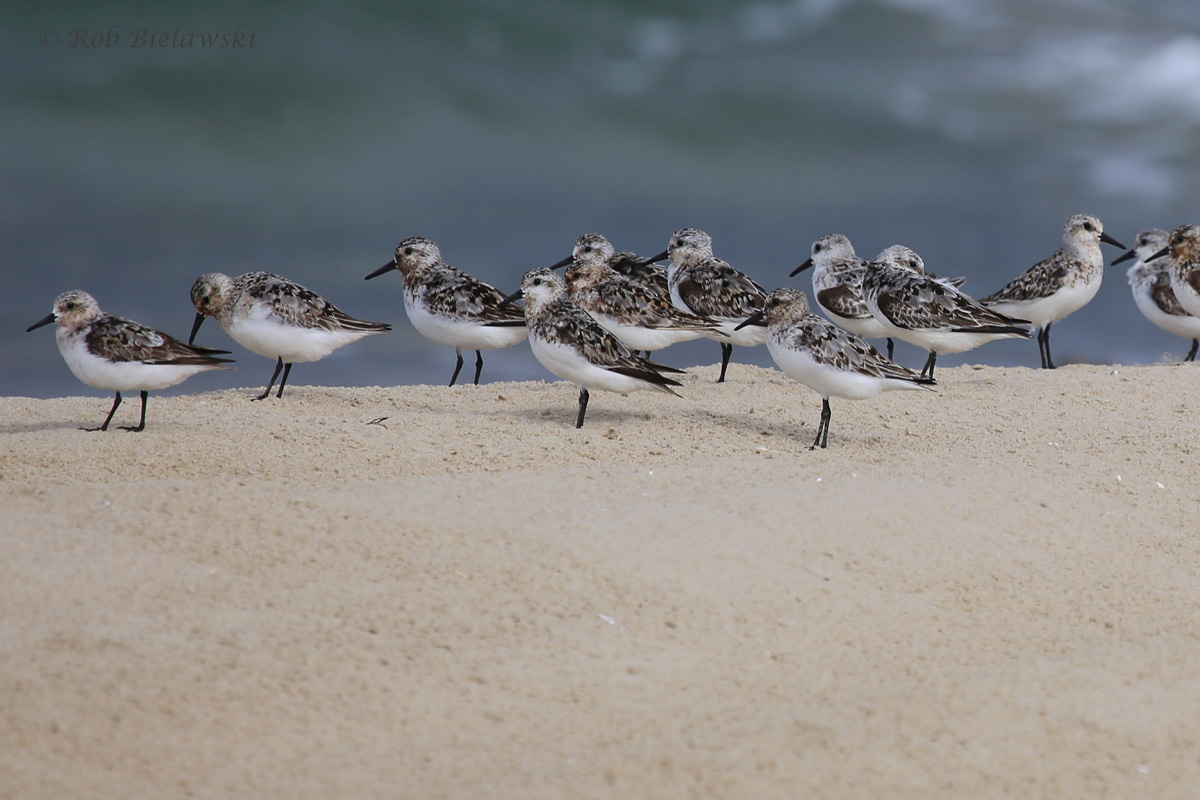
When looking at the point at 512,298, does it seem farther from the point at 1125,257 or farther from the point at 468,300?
the point at 1125,257

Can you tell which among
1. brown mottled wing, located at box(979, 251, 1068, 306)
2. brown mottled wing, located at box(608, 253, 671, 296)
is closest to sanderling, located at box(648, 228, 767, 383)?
brown mottled wing, located at box(608, 253, 671, 296)

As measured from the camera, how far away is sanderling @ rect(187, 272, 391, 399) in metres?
10.5

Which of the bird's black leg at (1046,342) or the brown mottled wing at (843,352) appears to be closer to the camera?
the brown mottled wing at (843,352)

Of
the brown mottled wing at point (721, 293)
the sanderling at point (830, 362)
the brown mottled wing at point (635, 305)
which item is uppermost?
the brown mottled wing at point (721, 293)

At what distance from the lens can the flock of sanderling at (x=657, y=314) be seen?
28.6ft

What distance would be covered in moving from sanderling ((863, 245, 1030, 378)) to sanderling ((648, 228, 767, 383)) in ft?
4.35

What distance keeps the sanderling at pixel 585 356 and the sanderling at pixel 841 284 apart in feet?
11.6

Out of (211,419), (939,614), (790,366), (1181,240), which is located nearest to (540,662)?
(939,614)

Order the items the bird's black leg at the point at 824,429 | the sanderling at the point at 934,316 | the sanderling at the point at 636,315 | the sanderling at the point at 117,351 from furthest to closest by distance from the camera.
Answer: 1. the sanderling at the point at 934,316
2. the sanderling at the point at 636,315
3. the bird's black leg at the point at 824,429
4. the sanderling at the point at 117,351

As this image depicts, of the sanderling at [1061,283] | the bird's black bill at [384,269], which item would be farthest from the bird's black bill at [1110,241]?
the bird's black bill at [384,269]

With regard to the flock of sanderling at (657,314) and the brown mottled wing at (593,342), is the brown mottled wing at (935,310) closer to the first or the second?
the flock of sanderling at (657,314)

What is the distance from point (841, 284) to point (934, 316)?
177 centimetres

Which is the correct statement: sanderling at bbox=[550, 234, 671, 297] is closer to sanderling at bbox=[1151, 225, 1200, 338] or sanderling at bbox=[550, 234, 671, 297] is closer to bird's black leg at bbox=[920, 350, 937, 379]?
bird's black leg at bbox=[920, 350, 937, 379]

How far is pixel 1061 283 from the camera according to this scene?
13156 millimetres
